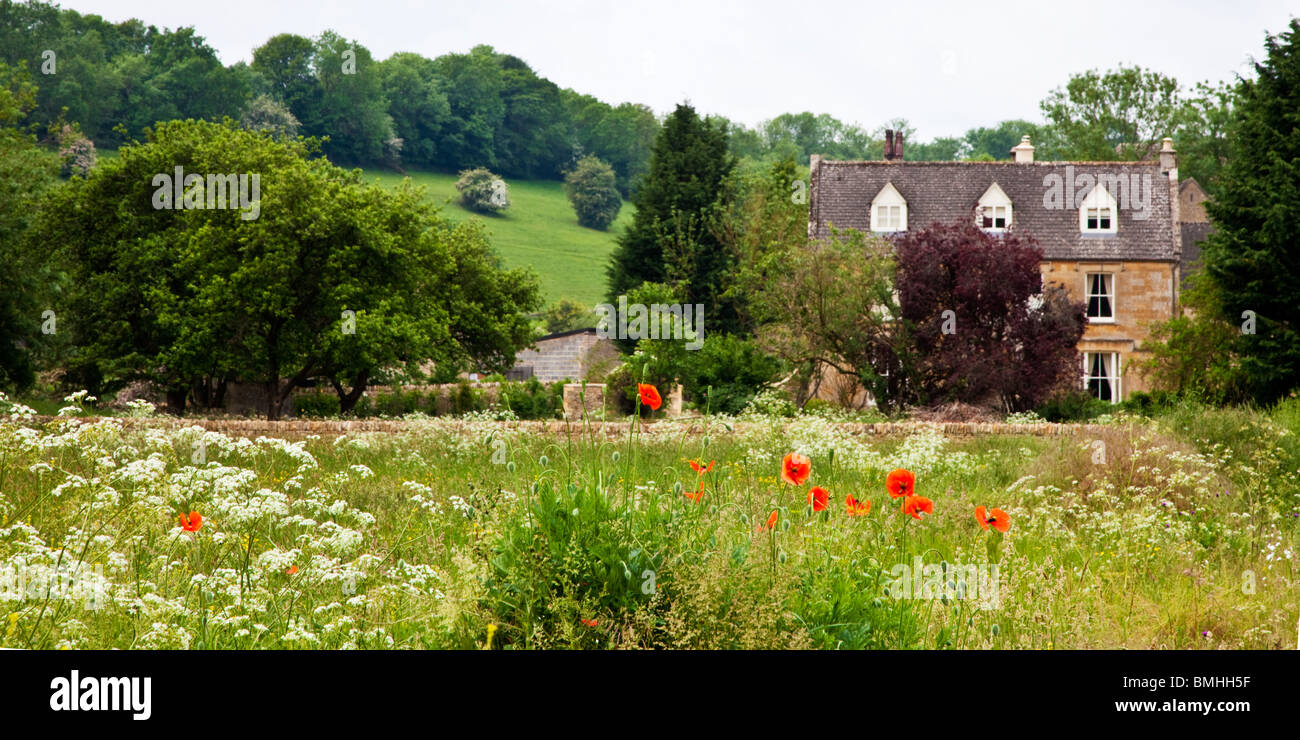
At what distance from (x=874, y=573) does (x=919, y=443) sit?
7883 mm

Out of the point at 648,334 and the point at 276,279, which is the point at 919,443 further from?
the point at 648,334

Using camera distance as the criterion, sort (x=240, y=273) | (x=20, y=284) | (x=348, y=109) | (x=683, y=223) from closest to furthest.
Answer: (x=20, y=284), (x=240, y=273), (x=683, y=223), (x=348, y=109)

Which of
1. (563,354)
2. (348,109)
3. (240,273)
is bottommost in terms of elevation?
(563,354)

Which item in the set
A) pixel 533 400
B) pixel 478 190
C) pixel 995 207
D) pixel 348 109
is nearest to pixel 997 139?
pixel 478 190

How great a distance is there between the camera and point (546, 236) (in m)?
80.6

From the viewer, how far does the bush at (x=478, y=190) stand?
79.4m

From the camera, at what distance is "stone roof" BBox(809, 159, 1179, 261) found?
123ft

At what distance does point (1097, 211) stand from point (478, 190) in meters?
50.4

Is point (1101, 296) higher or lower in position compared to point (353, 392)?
higher

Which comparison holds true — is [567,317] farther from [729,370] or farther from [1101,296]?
[729,370]

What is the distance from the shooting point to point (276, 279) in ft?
77.8

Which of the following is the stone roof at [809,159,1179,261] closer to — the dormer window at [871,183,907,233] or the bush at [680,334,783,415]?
the dormer window at [871,183,907,233]
